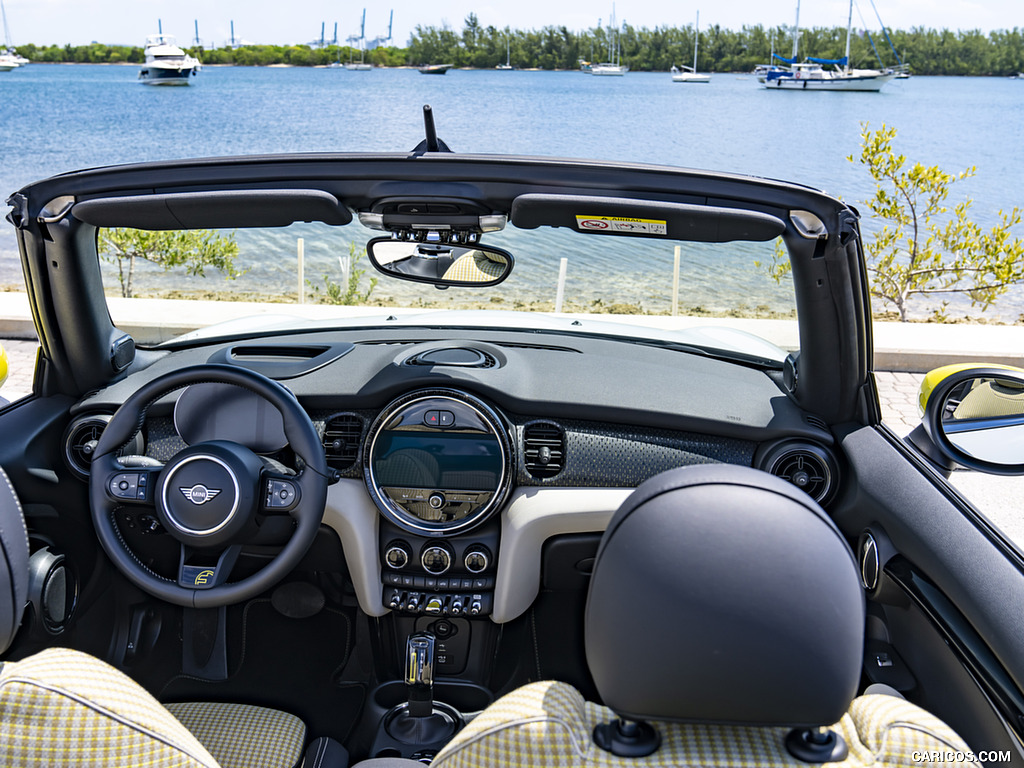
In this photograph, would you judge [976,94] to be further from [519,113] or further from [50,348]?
[50,348]

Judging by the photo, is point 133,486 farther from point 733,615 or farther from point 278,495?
point 733,615

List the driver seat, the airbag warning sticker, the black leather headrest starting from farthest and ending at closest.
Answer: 1. the airbag warning sticker
2. the driver seat
3. the black leather headrest

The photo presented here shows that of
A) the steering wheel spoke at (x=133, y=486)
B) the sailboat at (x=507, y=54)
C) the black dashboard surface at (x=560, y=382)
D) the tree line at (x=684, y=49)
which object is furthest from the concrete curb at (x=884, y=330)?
the sailboat at (x=507, y=54)

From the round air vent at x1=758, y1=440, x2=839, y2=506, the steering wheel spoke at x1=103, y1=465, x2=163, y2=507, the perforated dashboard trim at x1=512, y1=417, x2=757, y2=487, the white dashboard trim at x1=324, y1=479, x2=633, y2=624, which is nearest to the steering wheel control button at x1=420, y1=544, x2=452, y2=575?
the white dashboard trim at x1=324, y1=479, x2=633, y2=624

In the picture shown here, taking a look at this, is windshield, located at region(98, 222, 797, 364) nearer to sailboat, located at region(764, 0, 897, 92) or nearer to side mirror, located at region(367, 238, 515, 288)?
side mirror, located at region(367, 238, 515, 288)

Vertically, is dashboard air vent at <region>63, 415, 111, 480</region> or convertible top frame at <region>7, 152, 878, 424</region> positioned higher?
convertible top frame at <region>7, 152, 878, 424</region>

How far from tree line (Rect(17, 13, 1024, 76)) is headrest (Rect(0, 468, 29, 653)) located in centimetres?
7888

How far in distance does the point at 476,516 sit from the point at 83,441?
1358mm

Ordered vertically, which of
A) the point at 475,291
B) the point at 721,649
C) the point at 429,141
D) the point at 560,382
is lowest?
the point at 475,291

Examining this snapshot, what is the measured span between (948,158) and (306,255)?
95.7ft

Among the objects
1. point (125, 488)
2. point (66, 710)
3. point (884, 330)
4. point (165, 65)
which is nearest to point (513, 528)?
point (125, 488)

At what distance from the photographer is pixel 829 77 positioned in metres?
75.6

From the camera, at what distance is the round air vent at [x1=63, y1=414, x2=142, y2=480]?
9.61ft

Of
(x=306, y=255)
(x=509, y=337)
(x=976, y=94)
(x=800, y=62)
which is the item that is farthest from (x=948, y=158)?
(x=976, y=94)
